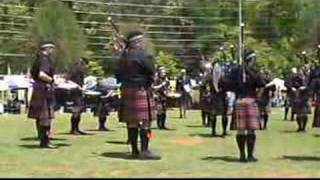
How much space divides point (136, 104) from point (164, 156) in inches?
50.8

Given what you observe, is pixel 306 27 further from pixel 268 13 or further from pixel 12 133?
pixel 12 133

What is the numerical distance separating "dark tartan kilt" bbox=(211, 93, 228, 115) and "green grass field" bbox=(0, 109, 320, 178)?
586 millimetres

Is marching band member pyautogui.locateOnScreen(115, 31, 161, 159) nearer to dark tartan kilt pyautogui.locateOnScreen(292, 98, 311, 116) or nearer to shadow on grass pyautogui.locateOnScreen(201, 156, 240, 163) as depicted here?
shadow on grass pyautogui.locateOnScreen(201, 156, 240, 163)

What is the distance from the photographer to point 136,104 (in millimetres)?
13680

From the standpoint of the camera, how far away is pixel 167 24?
222ft

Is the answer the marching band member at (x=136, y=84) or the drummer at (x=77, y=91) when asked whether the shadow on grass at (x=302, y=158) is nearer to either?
the marching band member at (x=136, y=84)

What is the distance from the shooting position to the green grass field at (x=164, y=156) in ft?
40.0

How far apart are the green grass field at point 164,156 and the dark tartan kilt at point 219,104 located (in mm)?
586

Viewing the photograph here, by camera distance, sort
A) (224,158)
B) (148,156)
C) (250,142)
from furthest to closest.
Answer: (224,158), (148,156), (250,142)

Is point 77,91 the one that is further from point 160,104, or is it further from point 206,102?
point 160,104

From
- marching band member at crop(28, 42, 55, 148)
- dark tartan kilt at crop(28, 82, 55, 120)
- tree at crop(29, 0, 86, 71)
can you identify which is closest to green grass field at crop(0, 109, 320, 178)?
marching band member at crop(28, 42, 55, 148)

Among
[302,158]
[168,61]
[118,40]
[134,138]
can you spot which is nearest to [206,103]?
[118,40]

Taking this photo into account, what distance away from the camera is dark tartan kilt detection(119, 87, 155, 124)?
537 inches

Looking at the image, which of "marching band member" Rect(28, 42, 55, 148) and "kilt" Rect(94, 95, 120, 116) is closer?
"marching band member" Rect(28, 42, 55, 148)
